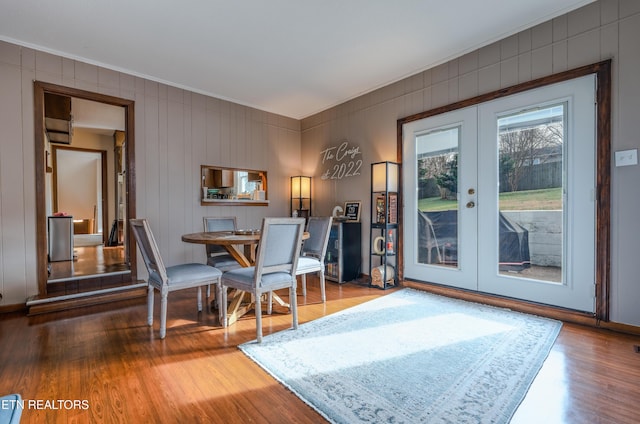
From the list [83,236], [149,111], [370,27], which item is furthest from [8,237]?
[83,236]

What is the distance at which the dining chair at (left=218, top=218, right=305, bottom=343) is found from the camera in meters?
2.34

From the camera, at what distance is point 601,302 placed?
8.44 feet

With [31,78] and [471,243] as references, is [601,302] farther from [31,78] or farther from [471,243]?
[31,78]

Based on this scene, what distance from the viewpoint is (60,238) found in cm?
563

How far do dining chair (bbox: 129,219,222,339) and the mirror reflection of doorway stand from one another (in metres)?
1.37

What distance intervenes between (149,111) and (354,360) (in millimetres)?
3926

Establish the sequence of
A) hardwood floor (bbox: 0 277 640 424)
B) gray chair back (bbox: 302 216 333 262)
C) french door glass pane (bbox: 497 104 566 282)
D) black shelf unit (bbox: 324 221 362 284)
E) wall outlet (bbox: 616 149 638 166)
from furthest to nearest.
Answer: black shelf unit (bbox: 324 221 362 284) < gray chair back (bbox: 302 216 333 262) < french door glass pane (bbox: 497 104 566 282) < wall outlet (bbox: 616 149 638 166) < hardwood floor (bbox: 0 277 640 424)

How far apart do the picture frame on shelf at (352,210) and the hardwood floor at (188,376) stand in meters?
2.05

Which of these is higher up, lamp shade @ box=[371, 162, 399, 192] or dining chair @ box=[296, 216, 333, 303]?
lamp shade @ box=[371, 162, 399, 192]

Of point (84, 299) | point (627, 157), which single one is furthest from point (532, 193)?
point (84, 299)

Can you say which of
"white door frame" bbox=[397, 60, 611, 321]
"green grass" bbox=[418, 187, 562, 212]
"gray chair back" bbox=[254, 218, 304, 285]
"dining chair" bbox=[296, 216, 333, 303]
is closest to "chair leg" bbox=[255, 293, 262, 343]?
"gray chair back" bbox=[254, 218, 304, 285]

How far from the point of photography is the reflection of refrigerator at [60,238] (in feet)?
18.3

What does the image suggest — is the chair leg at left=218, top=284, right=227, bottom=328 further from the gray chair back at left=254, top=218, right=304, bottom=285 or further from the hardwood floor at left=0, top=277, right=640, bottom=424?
the gray chair back at left=254, top=218, right=304, bottom=285

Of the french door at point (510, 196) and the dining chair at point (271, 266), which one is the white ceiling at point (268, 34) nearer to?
the french door at point (510, 196)
